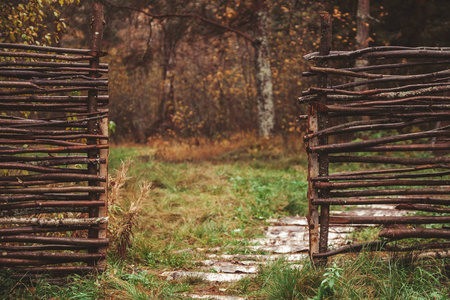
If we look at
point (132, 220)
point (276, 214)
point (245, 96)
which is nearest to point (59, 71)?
point (132, 220)

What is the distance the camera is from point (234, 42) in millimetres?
16094

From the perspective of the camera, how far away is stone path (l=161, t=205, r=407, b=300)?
3119 millimetres

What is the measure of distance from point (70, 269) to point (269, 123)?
8.69 metres

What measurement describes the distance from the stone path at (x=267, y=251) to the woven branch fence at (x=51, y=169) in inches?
32.3

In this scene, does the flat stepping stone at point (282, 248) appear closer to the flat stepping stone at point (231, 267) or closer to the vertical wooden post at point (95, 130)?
the flat stepping stone at point (231, 267)

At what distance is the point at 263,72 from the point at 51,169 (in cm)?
866

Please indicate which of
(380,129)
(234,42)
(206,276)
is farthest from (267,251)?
(234,42)

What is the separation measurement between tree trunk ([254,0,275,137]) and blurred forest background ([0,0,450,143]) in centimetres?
3

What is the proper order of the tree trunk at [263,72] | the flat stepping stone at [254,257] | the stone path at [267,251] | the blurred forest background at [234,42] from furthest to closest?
1. the tree trunk at [263,72]
2. the blurred forest background at [234,42]
3. the flat stepping stone at [254,257]
4. the stone path at [267,251]

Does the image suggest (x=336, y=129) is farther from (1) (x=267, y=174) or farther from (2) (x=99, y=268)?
(1) (x=267, y=174)

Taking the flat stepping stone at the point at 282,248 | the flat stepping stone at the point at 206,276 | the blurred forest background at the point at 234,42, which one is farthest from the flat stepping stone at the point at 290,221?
the blurred forest background at the point at 234,42

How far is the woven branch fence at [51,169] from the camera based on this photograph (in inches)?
113

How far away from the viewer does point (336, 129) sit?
114 inches

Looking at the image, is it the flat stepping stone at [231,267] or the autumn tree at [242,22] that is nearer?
the flat stepping stone at [231,267]
